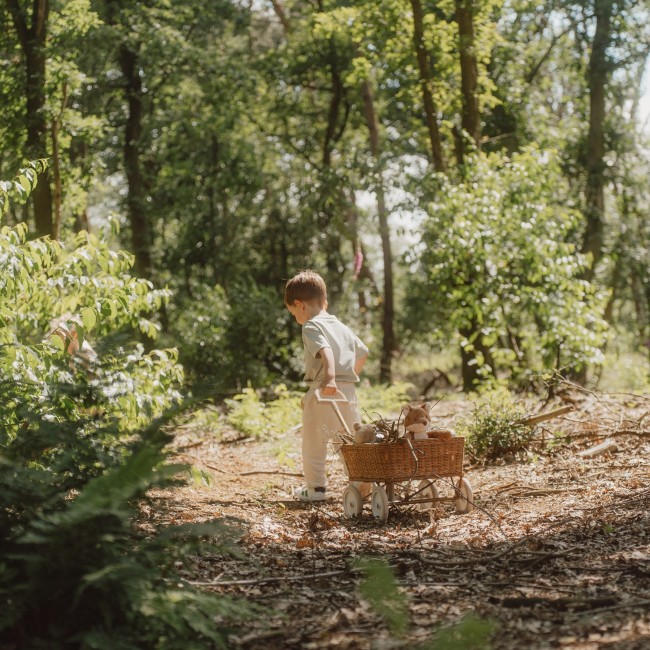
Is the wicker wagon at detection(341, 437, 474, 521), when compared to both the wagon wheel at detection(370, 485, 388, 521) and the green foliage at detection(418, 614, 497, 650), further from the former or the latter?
the green foliage at detection(418, 614, 497, 650)

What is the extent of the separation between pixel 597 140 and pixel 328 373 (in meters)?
13.8

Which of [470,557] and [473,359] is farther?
[473,359]

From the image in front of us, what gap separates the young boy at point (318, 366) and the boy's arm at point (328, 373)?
1 centimetres

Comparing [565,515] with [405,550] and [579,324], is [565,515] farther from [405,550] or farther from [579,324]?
[579,324]

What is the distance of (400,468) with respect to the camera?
606cm

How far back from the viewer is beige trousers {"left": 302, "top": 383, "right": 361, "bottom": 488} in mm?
7137

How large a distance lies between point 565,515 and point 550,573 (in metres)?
1.49

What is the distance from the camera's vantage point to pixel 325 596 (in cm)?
431

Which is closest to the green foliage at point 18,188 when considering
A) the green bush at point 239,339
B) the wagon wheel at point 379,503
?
the wagon wheel at point 379,503

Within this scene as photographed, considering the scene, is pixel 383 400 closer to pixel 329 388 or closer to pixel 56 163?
pixel 56 163

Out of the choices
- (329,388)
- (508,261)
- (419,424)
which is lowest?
(419,424)

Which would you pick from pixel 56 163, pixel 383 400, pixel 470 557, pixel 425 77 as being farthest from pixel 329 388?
pixel 425 77

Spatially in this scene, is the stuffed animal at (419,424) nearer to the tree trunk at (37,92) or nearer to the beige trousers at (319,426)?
the beige trousers at (319,426)

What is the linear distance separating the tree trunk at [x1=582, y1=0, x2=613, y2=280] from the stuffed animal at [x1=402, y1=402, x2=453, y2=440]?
1207 centimetres
